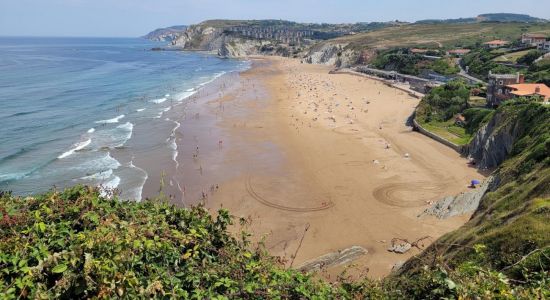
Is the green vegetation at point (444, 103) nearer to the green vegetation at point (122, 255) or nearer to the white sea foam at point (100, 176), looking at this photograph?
the white sea foam at point (100, 176)

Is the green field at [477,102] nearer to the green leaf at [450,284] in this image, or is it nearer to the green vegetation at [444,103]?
the green vegetation at [444,103]

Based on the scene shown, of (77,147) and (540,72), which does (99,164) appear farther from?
(540,72)

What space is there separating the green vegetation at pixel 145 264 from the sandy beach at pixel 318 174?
1.72 meters

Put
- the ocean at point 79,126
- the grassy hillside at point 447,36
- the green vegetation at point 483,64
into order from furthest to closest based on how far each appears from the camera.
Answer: the grassy hillside at point 447,36, the green vegetation at point 483,64, the ocean at point 79,126

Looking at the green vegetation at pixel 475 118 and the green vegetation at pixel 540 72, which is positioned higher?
the green vegetation at pixel 540 72

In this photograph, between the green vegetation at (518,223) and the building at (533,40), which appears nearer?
the green vegetation at (518,223)

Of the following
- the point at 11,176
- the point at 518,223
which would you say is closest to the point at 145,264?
the point at 518,223

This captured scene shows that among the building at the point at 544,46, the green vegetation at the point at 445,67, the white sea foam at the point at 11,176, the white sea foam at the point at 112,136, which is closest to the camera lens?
the white sea foam at the point at 11,176

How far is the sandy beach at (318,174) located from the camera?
24031 mm

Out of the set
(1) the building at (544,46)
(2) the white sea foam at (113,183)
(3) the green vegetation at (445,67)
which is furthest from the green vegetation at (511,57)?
(2) the white sea foam at (113,183)

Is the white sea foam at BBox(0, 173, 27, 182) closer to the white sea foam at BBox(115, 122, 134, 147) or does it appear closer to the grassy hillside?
the white sea foam at BBox(115, 122, 134, 147)

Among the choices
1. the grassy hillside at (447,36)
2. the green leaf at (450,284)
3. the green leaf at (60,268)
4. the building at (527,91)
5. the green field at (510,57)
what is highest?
the grassy hillside at (447,36)

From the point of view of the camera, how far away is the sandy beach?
24.0m

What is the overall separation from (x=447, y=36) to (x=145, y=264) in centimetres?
17067
